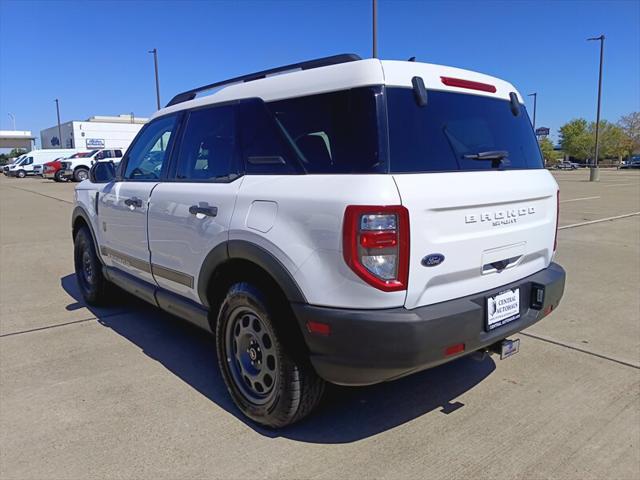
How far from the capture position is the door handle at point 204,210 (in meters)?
3.09

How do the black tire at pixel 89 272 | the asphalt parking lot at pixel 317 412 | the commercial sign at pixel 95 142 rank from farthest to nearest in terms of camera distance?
the commercial sign at pixel 95 142 < the black tire at pixel 89 272 < the asphalt parking lot at pixel 317 412

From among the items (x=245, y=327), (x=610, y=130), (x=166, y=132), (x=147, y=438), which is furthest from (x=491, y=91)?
(x=610, y=130)

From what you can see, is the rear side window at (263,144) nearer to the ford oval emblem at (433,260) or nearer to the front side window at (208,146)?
the front side window at (208,146)

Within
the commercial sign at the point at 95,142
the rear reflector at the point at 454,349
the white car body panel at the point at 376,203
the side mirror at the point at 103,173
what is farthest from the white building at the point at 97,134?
the rear reflector at the point at 454,349

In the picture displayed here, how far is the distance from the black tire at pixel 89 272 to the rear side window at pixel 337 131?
3179mm

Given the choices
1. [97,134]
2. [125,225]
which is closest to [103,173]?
[125,225]

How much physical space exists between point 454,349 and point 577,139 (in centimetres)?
8676

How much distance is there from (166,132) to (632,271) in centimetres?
608

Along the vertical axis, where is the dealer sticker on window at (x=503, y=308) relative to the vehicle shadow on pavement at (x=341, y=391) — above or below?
above

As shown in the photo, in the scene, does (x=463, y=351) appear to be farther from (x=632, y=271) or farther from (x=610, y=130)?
(x=610, y=130)

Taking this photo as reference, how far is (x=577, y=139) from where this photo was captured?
7819cm

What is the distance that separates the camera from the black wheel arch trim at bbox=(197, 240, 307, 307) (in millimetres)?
2545

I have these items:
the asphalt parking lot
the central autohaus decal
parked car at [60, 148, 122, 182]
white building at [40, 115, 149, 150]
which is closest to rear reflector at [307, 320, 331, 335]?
the asphalt parking lot

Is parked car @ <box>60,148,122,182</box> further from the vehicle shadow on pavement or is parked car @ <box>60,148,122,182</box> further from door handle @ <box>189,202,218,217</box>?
door handle @ <box>189,202,218,217</box>
